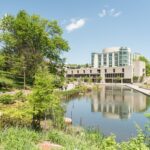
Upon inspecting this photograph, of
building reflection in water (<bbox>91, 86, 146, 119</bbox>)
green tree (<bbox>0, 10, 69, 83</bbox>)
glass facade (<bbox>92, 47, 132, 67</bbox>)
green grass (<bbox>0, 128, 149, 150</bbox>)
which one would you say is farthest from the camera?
glass facade (<bbox>92, 47, 132, 67</bbox>)

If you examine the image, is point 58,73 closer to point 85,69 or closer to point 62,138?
point 62,138

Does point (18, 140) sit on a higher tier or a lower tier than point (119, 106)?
higher

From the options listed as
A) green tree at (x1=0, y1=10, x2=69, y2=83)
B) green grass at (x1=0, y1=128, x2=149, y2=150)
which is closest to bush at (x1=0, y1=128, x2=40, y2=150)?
green grass at (x1=0, y1=128, x2=149, y2=150)

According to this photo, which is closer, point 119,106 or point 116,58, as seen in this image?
point 119,106

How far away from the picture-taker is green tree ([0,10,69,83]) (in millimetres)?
53844

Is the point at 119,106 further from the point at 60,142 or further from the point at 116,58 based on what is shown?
the point at 116,58

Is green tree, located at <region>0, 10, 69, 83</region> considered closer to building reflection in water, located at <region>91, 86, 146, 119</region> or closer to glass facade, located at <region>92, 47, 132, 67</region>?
building reflection in water, located at <region>91, 86, 146, 119</region>

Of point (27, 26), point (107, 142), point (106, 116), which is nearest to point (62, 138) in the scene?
point (107, 142)

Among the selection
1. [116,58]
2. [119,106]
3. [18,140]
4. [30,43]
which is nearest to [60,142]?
[18,140]

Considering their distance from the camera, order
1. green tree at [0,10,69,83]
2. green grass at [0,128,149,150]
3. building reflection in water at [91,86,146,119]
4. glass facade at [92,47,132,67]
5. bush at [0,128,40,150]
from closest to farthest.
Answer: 1. green grass at [0,128,149,150]
2. bush at [0,128,40,150]
3. building reflection in water at [91,86,146,119]
4. green tree at [0,10,69,83]
5. glass facade at [92,47,132,67]

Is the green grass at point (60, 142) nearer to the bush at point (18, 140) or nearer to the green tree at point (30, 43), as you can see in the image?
the bush at point (18, 140)

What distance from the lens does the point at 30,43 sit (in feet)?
181

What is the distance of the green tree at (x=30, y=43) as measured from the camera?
177 feet

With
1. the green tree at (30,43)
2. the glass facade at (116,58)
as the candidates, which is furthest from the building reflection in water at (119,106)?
the glass facade at (116,58)
